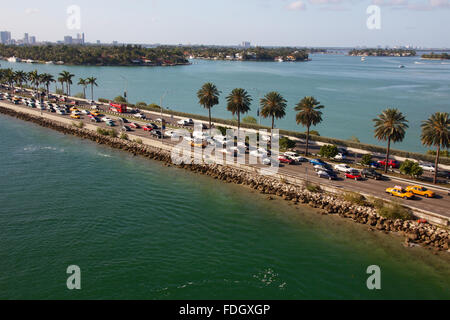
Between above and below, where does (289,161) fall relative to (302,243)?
above

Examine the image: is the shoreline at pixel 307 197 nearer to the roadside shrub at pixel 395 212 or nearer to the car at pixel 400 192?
the roadside shrub at pixel 395 212

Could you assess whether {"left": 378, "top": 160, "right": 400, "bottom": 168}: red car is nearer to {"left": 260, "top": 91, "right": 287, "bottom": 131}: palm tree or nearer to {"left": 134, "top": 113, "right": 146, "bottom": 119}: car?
{"left": 260, "top": 91, "right": 287, "bottom": 131}: palm tree

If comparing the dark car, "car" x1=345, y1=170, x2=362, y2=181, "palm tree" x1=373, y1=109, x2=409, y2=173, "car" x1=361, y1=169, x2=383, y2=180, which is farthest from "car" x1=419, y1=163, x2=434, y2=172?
the dark car

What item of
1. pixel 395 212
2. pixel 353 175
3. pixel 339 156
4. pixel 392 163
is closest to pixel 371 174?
pixel 353 175

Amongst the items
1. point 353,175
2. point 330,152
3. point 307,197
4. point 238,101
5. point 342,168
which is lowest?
point 307,197

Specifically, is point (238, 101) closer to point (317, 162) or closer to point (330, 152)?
point (330, 152)

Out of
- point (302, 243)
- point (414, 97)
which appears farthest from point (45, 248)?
point (414, 97)
